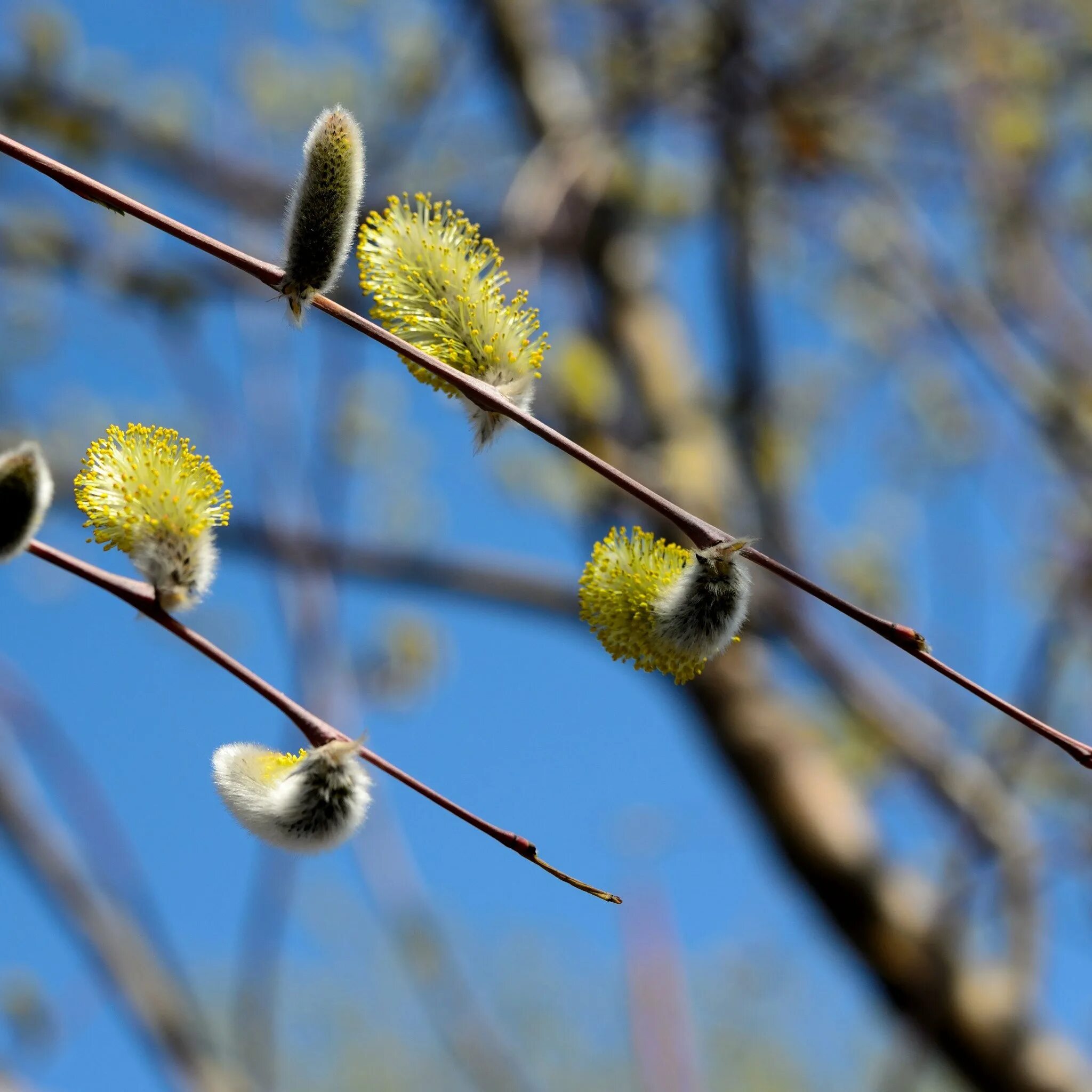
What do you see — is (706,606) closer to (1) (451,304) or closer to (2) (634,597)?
(2) (634,597)

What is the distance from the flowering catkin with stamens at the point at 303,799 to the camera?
85cm

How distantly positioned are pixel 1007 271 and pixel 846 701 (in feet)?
4.65

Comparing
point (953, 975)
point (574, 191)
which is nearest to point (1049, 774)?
point (953, 975)

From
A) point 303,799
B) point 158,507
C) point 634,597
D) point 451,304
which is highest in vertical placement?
point 451,304

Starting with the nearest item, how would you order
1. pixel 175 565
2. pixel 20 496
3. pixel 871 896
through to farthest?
1. pixel 20 496
2. pixel 175 565
3. pixel 871 896

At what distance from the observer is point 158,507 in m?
0.91

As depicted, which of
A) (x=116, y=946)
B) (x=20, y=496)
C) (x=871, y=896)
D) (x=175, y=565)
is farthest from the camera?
(x=871, y=896)

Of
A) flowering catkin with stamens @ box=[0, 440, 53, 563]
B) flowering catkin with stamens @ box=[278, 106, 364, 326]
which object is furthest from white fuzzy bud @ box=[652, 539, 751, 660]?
flowering catkin with stamens @ box=[0, 440, 53, 563]

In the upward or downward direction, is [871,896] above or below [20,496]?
above

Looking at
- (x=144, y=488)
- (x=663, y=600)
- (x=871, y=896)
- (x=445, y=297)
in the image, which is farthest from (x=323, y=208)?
(x=871, y=896)

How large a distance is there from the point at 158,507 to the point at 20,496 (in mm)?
128

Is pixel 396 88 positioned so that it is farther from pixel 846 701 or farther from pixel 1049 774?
pixel 1049 774

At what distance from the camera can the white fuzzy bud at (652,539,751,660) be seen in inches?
33.9

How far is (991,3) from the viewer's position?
12.9ft
